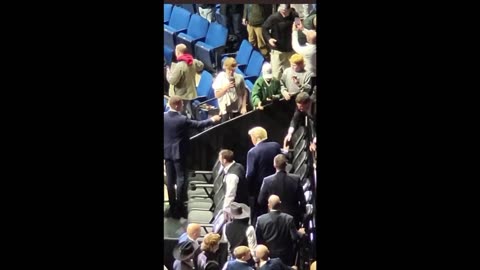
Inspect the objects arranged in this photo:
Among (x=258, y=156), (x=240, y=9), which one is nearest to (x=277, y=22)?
(x=240, y=9)

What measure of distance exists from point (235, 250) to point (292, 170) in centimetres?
46

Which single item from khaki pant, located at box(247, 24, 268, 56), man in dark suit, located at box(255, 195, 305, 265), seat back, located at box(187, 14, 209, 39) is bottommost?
man in dark suit, located at box(255, 195, 305, 265)

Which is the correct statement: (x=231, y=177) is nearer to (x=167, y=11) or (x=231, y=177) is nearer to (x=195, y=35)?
(x=195, y=35)

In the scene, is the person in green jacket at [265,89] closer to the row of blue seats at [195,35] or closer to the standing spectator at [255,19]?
the standing spectator at [255,19]

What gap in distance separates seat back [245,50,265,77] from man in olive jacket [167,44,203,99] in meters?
0.24

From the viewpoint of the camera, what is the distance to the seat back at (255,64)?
22.9 feet

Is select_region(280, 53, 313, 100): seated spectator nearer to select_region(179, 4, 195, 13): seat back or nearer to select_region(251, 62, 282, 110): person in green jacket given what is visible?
select_region(251, 62, 282, 110): person in green jacket

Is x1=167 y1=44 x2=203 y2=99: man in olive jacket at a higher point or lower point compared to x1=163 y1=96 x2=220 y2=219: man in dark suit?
higher

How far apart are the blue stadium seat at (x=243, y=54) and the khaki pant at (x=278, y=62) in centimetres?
11

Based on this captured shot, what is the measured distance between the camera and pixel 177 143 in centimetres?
696

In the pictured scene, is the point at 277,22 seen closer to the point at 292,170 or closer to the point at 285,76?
the point at 285,76

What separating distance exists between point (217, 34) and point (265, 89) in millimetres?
338

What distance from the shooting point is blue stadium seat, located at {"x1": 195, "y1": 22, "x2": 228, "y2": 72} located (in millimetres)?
6957

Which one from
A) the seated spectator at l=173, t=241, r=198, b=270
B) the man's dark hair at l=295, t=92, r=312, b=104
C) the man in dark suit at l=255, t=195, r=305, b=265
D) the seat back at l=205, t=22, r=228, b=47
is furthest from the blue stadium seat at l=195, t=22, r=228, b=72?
the seated spectator at l=173, t=241, r=198, b=270
